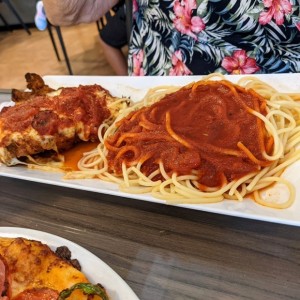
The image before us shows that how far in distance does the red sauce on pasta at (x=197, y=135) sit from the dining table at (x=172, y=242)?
0.46 ft

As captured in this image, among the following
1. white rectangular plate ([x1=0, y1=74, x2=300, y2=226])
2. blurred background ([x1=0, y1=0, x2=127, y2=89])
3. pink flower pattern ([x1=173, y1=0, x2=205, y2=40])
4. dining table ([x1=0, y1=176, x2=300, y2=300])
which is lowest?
blurred background ([x1=0, y1=0, x2=127, y2=89])

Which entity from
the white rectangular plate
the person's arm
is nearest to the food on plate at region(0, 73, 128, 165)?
the white rectangular plate

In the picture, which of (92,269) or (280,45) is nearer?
(92,269)

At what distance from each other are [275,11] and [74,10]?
104cm

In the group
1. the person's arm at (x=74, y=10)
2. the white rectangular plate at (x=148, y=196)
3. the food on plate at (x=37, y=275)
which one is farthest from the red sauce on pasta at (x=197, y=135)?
the person's arm at (x=74, y=10)

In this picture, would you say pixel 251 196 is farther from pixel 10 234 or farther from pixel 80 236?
pixel 10 234

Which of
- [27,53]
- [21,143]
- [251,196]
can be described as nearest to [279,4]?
[251,196]

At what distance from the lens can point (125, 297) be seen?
769 mm

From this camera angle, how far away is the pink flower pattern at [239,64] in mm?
1663

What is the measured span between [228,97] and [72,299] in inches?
35.4

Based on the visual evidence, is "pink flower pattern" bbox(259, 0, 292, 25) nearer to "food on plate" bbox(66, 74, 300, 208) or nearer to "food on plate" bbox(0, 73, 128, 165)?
"food on plate" bbox(66, 74, 300, 208)

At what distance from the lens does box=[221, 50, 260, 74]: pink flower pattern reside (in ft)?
5.46

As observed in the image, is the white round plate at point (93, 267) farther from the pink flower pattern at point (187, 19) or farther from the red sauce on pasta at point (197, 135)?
the pink flower pattern at point (187, 19)

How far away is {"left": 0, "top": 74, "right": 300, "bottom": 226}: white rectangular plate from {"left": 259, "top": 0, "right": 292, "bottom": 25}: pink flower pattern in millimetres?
247
